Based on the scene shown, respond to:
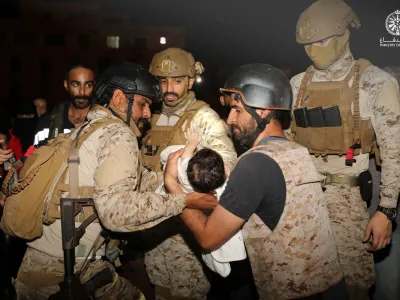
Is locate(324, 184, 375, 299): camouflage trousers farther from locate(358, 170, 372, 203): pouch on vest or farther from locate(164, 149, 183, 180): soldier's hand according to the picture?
locate(164, 149, 183, 180): soldier's hand

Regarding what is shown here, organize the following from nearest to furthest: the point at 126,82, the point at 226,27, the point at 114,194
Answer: the point at 114,194, the point at 126,82, the point at 226,27

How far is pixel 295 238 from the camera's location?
8.34 ft

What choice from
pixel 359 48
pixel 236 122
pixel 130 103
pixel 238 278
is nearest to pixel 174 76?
pixel 130 103

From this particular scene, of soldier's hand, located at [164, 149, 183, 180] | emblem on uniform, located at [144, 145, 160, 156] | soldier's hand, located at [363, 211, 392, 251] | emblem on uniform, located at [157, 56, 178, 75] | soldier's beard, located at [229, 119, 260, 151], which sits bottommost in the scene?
soldier's hand, located at [363, 211, 392, 251]

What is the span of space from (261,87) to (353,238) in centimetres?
187

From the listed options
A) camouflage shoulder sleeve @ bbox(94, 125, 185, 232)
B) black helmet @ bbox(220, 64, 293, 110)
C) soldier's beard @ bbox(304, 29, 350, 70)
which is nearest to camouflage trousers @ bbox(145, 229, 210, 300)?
camouflage shoulder sleeve @ bbox(94, 125, 185, 232)

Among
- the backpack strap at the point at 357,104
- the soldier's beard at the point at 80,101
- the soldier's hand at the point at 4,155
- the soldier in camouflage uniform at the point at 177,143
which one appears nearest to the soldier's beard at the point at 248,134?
the soldier in camouflage uniform at the point at 177,143

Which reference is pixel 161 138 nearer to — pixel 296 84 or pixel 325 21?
pixel 296 84

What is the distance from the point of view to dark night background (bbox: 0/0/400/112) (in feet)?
98.2

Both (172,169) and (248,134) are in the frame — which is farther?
(172,169)

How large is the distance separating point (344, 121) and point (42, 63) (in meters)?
47.2

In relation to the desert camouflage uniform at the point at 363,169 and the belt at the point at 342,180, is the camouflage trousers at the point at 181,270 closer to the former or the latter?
the desert camouflage uniform at the point at 363,169

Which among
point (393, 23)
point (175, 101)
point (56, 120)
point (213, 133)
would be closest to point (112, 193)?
point (213, 133)

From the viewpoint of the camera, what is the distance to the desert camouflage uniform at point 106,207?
2.65m
